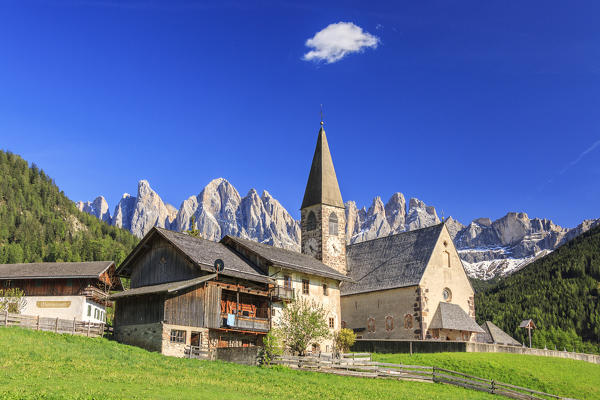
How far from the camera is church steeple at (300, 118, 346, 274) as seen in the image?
64125mm

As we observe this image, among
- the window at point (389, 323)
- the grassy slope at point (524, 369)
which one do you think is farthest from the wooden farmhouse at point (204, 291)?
the grassy slope at point (524, 369)

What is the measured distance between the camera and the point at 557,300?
13262 centimetres

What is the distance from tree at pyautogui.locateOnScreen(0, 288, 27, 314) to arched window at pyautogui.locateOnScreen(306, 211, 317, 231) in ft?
91.2

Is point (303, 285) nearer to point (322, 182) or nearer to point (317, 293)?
point (317, 293)

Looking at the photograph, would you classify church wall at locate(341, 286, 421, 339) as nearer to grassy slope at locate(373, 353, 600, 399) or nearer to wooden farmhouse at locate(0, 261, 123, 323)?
grassy slope at locate(373, 353, 600, 399)

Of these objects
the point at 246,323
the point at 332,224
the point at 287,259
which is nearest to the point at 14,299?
the point at 246,323

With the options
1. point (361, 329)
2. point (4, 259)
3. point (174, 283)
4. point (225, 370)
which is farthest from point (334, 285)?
point (4, 259)

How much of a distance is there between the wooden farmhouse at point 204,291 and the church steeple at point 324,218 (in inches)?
390

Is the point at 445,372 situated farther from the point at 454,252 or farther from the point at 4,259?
the point at 4,259

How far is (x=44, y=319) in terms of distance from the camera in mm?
41156

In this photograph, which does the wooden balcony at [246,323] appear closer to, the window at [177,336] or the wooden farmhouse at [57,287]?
the window at [177,336]

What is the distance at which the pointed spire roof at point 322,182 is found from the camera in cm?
6582

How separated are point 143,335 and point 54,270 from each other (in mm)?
21632

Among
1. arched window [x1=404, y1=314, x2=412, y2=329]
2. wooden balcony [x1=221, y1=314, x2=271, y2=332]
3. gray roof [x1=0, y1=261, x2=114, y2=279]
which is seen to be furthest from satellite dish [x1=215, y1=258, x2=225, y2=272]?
arched window [x1=404, y1=314, x2=412, y2=329]
